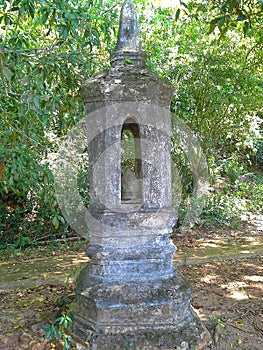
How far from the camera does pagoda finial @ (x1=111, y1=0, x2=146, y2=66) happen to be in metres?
3.27

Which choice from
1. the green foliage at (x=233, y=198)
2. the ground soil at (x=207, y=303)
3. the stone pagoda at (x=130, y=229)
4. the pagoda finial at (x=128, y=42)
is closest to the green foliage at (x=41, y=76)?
the pagoda finial at (x=128, y=42)

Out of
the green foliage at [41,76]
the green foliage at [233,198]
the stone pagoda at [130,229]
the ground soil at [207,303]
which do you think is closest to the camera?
the green foliage at [41,76]

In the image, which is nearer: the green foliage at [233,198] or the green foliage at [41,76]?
the green foliage at [41,76]

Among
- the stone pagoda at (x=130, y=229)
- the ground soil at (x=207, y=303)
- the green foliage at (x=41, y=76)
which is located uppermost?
the green foliage at (x=41, y=76)

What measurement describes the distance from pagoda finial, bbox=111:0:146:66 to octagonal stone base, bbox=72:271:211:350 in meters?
1.92

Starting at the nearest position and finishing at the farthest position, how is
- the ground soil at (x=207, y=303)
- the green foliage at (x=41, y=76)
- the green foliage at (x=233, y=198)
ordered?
the green foliage at (x=41, y=76)
the ground soil at (x=207, y=303)
the green foliage at (x=233, y=198)

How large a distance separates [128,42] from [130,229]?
65.4 inches

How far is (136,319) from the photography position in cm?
292

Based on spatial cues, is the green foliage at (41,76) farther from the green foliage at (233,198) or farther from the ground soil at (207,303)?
the green foliage at (233,198)

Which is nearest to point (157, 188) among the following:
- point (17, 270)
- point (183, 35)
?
point (17, 270)

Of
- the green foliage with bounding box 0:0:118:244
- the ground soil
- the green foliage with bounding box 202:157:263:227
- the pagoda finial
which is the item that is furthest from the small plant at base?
the green foliage with bounding box 202:157:263:227

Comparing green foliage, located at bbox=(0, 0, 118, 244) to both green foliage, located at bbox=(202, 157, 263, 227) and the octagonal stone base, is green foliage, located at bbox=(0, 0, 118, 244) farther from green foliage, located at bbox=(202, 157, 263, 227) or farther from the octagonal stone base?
green foliage, located at bbox=(202, 157, 263, 227)

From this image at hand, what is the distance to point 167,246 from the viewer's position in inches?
128

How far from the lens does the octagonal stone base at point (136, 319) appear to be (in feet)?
9.27
